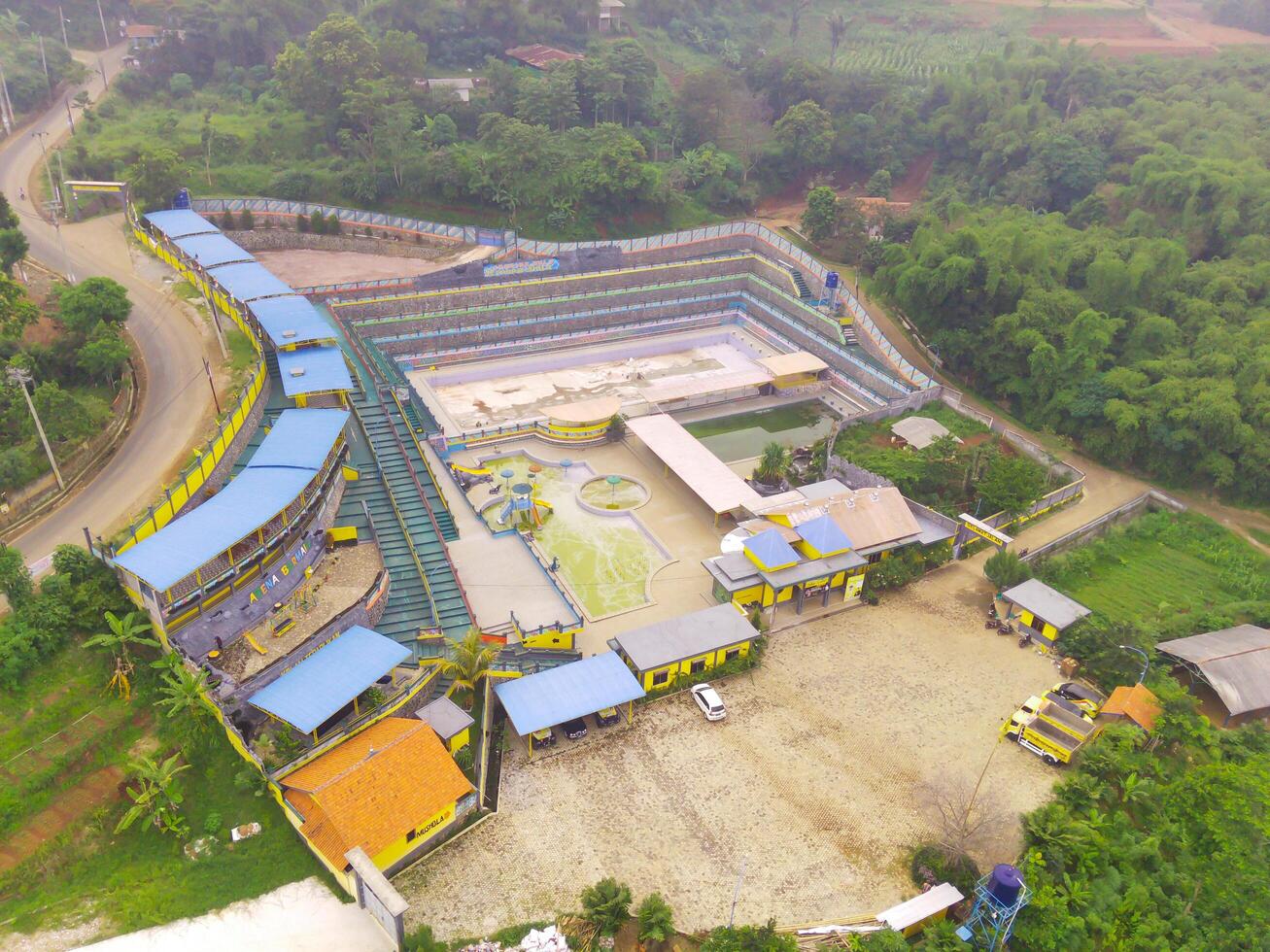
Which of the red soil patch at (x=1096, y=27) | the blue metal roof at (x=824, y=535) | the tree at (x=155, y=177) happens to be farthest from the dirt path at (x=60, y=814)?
the red soil patch at (x=1096, y=27)

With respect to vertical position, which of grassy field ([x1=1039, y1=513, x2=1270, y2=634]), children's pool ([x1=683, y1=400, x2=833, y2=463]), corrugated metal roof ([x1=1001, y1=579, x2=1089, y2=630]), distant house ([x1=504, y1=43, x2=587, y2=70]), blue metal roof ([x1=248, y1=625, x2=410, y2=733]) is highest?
distant house ([x1=504, y1=43, x2=587, y2=70])

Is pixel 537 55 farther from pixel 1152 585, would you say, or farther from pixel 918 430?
pixel 1152 585

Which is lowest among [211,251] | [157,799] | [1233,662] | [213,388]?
[1233,662]

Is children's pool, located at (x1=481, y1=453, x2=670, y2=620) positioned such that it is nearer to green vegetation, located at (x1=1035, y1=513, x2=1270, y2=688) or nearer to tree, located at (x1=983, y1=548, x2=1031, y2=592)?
tree, located at (x1=983, y1=548, x2=1031, y2=592)

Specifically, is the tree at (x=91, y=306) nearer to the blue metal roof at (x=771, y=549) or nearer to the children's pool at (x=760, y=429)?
the children's pool at (x=760, y=429)

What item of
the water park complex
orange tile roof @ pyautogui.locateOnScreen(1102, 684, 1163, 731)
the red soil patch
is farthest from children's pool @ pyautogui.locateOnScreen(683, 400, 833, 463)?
the red soil patch

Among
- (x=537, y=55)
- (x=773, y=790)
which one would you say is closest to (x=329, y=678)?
(x=773, y=790)

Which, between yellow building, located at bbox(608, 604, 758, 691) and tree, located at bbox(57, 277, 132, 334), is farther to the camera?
tree, located at bbox(57, 277, 132, 334)
